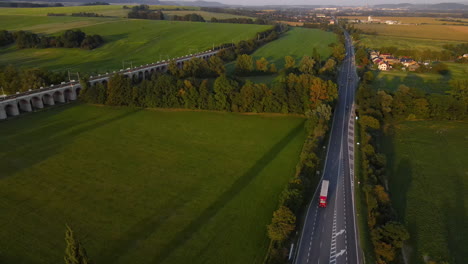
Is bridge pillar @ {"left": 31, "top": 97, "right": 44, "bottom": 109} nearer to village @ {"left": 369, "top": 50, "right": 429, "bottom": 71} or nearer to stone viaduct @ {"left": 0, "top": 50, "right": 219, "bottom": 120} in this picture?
stone viaduct @ {"left": 0, "top": 50, "right": 219, "bottom": 120}

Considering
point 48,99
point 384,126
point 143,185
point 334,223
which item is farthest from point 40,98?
point 384,126

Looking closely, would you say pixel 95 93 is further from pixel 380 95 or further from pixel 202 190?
pixel 380 95

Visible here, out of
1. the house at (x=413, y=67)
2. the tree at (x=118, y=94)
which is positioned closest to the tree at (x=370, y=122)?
the tree at (x=118, y=94)

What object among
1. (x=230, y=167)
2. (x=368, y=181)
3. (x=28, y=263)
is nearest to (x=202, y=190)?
(x=230, y=167)

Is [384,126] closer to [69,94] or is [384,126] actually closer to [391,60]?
[69,94]

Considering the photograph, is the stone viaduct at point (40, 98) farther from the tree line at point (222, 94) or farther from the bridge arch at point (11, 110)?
the tree line at point (222, 94)

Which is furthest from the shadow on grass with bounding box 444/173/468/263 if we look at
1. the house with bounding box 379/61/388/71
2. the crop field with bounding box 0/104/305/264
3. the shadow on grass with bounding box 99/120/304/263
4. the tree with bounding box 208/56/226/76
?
the house with bounding box 379/61/388/71
